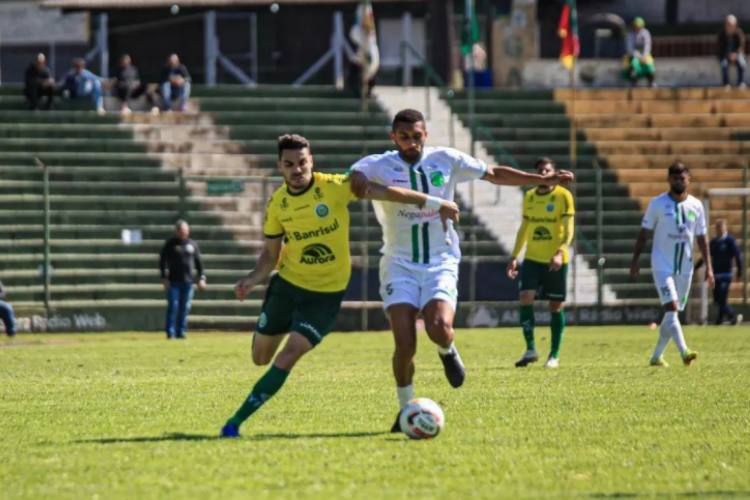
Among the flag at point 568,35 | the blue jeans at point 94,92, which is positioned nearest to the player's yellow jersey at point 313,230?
the blue jeans at point 94,92

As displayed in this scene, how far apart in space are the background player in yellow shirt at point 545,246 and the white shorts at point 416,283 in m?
7.06

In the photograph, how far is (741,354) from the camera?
19.7 meters

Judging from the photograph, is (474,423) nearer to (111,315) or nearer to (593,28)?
(111,315)

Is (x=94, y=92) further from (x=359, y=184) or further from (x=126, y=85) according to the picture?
(x=359, y=184)

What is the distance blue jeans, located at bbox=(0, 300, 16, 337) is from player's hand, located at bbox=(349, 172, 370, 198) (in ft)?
58.6

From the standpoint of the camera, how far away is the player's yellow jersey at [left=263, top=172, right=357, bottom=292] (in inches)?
424

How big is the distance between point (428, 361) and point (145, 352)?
502 centimetres

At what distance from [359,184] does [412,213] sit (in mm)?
547

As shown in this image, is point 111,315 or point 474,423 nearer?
point 474,423

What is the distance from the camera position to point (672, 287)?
1714cm

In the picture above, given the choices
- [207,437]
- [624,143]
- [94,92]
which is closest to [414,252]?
[207,437]

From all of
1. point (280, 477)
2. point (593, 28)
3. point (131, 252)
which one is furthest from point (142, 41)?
point (280, 477)

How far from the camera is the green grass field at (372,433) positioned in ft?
26.9

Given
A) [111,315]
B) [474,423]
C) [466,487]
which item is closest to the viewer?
[466,487]
